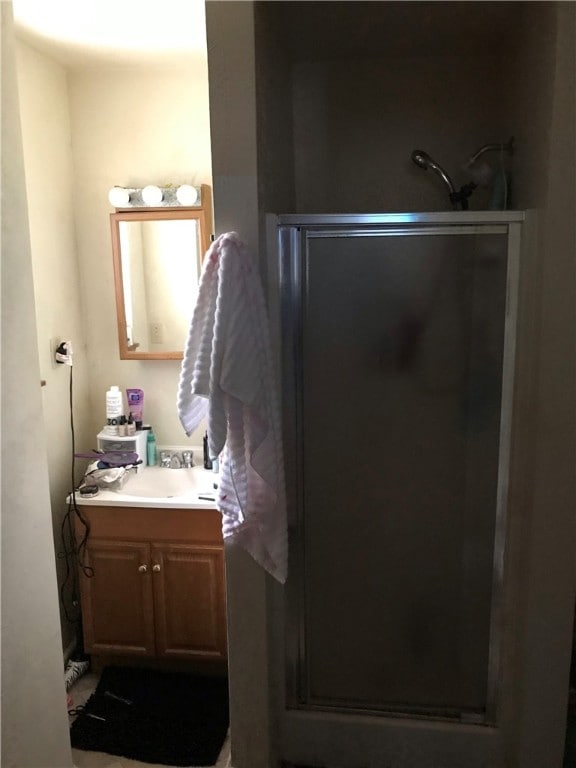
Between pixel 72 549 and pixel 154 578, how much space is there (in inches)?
16.7

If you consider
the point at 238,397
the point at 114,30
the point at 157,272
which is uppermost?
the point at 114,30

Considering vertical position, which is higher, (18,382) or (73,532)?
(18,382)

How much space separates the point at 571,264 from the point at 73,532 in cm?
218

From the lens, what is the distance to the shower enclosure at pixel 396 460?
1.64 meters

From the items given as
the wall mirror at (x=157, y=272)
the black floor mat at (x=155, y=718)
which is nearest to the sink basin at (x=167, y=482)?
the wall mirror at (x=157, y=272)

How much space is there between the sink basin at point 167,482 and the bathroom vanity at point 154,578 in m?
0.09

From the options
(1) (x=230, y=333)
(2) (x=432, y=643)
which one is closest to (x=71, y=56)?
(1) (x=230, y=333)

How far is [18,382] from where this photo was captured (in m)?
1.58

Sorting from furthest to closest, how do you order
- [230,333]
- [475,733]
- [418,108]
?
[418,108]
[475,733]
[230,333]

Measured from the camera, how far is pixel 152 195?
2.52 metres

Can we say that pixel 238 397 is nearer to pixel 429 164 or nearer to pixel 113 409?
pixel 429 164

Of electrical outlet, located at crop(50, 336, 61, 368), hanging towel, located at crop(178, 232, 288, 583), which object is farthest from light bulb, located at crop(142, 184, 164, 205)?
hanging towel, located at crop(178, 232, 288, 583)

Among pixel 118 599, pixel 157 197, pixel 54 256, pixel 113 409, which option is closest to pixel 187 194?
pixel 157 197

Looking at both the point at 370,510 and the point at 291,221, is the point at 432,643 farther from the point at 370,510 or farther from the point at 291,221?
the point at 291,221
